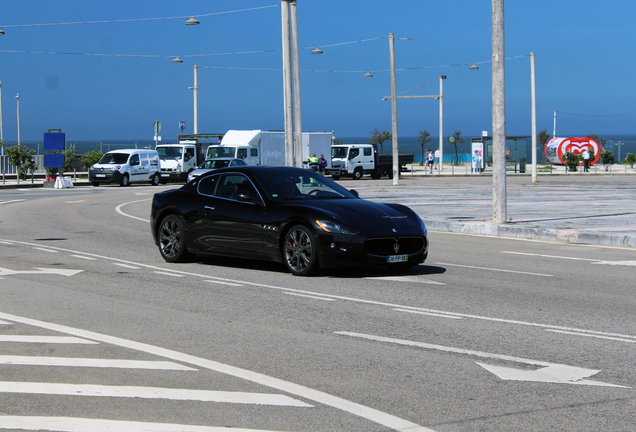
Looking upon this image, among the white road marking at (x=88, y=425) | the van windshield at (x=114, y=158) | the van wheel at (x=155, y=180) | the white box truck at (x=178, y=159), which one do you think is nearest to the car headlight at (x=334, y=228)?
the white road marking at (x=88, y=425)

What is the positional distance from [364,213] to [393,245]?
54cm

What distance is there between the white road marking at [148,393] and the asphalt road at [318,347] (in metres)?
0.01

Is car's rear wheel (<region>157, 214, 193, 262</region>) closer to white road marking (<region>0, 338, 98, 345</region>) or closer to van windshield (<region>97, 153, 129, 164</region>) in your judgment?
white road marking (<region>0, 338, 98, 345</region>)

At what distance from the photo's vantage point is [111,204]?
27016mm

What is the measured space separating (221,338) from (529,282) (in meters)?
4.61

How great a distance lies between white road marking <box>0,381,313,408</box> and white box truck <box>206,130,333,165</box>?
125ft

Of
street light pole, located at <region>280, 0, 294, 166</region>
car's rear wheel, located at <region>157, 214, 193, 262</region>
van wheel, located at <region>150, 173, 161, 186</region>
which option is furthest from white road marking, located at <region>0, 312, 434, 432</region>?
van wheel, located at <region>150, 173, 161, 186</region>

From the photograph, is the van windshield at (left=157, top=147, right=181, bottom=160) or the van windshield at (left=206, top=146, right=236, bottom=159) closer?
the van windshield at (left=206, top=146, right=236, bottom=159)

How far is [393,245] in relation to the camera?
398 inches

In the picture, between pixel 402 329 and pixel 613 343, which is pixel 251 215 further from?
pixel 613 343

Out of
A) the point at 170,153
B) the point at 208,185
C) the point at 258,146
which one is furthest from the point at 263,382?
the point at 170,153

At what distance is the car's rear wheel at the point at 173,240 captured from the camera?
1168cm

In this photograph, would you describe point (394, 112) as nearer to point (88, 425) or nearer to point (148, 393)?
point (148, 393)

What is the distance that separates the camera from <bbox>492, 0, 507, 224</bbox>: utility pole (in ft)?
53.0
